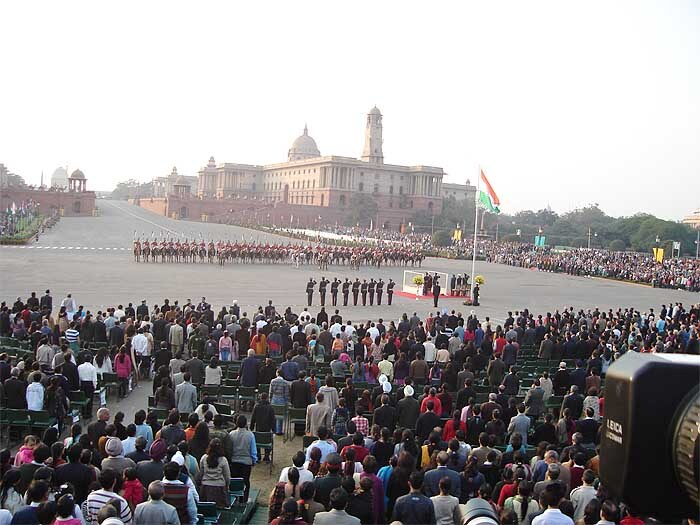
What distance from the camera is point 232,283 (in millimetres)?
35438

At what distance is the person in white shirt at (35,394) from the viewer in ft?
33.5

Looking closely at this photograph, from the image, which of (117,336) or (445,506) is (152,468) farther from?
(117,336)

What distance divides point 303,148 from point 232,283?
14118cm

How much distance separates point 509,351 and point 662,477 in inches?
571

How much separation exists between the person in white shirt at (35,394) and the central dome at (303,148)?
163 meters

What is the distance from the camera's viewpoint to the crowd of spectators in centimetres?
617

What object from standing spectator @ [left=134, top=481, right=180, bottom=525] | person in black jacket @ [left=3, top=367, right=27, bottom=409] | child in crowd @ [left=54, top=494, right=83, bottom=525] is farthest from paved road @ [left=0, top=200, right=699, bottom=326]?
child in crowd @ [left=54, top=494, right=83, bottom=525]

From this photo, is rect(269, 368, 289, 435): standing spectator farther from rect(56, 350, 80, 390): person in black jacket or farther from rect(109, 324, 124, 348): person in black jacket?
rect(109, 324, 124, 348): person in black jacket

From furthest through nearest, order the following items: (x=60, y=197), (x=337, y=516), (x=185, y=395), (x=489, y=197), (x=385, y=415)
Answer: (x=60, y=197), (x=489, y=197), (x=185, y=395), (x=385, y=415), (x=337, y=516)

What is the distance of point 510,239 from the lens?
106 m

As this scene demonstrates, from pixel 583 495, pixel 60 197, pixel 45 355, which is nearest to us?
pixel 583 495

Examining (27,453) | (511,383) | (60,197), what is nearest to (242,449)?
(27,453)

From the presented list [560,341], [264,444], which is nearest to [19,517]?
[264,444]

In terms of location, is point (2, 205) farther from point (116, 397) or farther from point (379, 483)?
point (379, 483)
